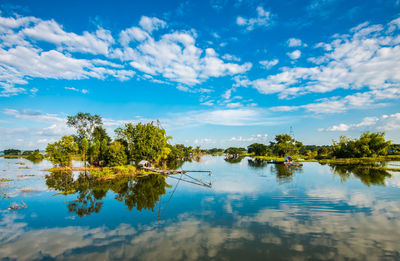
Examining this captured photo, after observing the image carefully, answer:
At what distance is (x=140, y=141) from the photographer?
2112 inches

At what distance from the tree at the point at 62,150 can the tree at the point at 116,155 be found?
9798 mm

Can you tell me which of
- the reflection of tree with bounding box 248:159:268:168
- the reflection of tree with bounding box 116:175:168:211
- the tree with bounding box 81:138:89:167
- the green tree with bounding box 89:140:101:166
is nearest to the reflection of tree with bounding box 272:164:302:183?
the reflection of tree with bounding box 248:159:268:168

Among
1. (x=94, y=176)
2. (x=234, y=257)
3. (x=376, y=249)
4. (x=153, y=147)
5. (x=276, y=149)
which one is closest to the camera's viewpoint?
(x=234, y=257)

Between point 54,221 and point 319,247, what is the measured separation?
2257 cm

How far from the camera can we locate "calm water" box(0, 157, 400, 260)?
42.2 feet

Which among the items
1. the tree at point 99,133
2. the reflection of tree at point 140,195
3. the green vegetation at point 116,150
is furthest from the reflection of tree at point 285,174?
the tree at point 99,133

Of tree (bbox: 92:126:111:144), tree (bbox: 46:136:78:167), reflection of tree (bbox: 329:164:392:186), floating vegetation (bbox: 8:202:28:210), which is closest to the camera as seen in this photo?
floating vegetation (bbox: 8:202:28:210)

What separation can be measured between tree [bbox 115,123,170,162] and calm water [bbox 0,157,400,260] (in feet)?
83.1

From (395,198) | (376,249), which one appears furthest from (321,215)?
(395,198)

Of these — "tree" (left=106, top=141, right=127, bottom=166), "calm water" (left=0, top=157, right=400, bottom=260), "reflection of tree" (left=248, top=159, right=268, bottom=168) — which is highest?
"tree" (left=106, top=141, right=127, bottom=166)

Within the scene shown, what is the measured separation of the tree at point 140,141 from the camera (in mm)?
54344

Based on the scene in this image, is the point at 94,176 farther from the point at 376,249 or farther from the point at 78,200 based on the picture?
the point at 376,249

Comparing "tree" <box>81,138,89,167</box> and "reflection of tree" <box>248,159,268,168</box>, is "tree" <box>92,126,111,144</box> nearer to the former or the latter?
"tree" <box>81,138,89,167</box>

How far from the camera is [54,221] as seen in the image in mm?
17969
